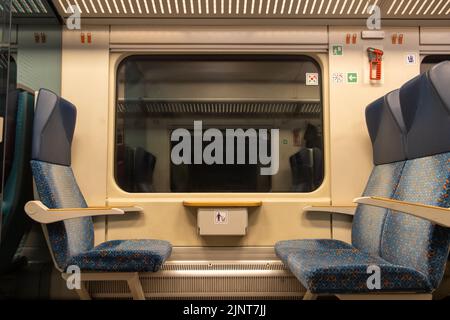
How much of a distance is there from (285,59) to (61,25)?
1669 mm

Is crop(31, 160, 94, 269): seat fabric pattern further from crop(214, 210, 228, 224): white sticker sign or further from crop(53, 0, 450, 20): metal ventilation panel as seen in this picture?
crop(53, 0, 450, 20): metal ventilation panel

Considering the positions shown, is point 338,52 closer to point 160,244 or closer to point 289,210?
point 289,210

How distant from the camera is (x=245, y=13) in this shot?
8.09ft

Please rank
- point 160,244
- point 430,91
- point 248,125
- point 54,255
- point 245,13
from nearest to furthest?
1. point 430,91
2. point 54,255
3. point 160,244
4. point 245,13
5. point 248,125

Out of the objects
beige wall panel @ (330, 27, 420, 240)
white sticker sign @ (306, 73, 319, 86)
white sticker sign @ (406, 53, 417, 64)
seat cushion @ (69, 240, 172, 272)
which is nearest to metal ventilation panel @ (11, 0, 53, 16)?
seat cushion @ (69, 240, 172, 272)

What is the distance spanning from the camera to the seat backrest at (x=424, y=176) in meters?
1.57

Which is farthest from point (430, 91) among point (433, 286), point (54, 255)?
point (54, 255)

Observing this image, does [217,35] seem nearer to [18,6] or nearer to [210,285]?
[18,6]

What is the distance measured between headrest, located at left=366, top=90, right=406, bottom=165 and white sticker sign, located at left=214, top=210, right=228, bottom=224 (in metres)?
1.11

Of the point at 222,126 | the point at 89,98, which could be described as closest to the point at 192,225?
the point at 222,126

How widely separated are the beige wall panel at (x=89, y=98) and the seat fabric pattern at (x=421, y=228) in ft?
6.23

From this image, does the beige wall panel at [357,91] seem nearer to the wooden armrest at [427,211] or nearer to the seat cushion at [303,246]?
the seat cushion at [303,246]

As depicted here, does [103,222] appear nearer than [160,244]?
No

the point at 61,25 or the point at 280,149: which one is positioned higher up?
the point at 61,25
